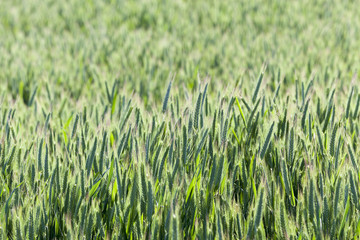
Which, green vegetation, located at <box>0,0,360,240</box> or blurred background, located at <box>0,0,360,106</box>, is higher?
blurred background, located at <box>0,0,360,106</box>

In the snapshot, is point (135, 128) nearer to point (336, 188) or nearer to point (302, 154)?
point (302, 154)

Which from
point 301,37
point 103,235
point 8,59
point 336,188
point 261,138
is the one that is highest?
point 301,37

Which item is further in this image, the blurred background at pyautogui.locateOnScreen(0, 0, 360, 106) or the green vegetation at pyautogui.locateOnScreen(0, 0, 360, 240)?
the blurred background at pyautogui.locateOnScreen(0, 0, 360, 106)

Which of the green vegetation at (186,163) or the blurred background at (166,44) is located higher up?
the blurred background at (166,44)

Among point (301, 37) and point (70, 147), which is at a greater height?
point (301, 37)

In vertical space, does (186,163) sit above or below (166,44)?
below

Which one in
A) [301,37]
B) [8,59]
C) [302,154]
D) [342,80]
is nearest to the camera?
[302,154]

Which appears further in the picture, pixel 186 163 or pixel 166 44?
pixel 166 44

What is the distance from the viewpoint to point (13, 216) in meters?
0.93

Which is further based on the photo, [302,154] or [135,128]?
[135,128]

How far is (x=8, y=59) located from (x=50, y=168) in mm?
1608

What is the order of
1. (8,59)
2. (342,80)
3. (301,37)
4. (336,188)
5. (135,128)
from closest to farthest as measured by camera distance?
(336,188) < (135,128) < (342,80) < (8,59) < (301,37)

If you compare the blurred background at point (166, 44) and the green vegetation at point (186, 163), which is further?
the blurred background at point (166, 44)

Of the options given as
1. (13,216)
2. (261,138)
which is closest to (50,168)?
(13,216)
